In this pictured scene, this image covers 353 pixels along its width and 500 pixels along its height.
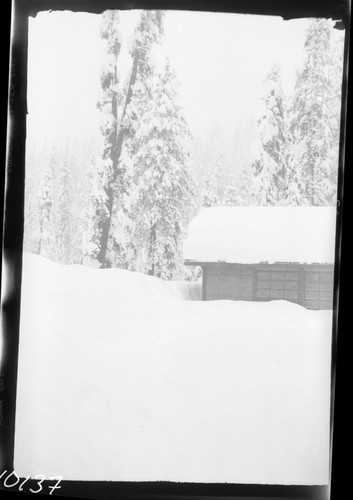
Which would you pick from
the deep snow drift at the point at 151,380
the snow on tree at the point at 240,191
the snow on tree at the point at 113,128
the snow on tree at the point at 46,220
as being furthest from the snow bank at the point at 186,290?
the snow on tree at the point at 46,220

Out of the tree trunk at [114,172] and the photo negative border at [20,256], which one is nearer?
the photo negative border at [20,256]

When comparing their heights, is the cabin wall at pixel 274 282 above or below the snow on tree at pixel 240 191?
below

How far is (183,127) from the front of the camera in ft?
5.34

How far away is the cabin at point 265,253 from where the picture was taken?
61.6 inches

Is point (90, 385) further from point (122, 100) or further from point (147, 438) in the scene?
point (122, 100)

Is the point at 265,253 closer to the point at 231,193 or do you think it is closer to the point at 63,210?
the point at 231,193

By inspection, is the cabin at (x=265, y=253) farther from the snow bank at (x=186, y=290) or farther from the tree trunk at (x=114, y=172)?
the tree trunk at (x=114, y=172)

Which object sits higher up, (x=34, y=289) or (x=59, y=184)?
(x=59, y=184)

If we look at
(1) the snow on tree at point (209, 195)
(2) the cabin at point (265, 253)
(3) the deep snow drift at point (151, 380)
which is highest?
(1) the snow on tree at point (209, 195)

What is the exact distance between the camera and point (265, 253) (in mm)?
1585

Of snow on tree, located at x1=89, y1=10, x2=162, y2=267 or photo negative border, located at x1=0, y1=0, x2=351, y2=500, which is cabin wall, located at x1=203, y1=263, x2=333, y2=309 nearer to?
photo negative border, located at x1=0, y1=0, x2=351, y2=500

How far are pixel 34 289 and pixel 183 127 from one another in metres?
0.71

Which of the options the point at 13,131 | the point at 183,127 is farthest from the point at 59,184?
the point at 183,127

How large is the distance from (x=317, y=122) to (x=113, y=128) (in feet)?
2.12
